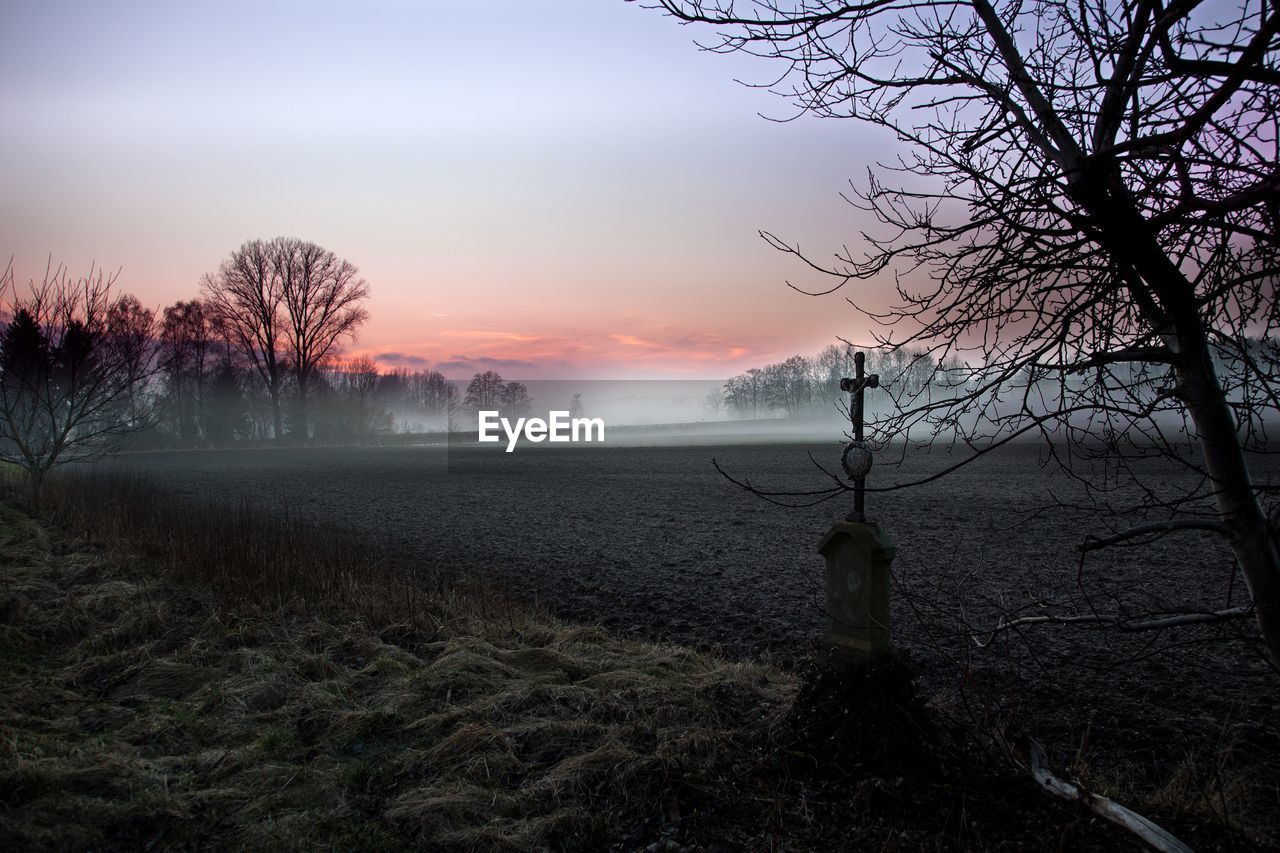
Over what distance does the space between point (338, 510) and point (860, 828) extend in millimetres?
18217

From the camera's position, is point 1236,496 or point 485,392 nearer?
point 1236,496

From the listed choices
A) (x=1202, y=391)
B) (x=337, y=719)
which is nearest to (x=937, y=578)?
(x=1202, y=391)

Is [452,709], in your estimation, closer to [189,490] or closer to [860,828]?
[860,828]

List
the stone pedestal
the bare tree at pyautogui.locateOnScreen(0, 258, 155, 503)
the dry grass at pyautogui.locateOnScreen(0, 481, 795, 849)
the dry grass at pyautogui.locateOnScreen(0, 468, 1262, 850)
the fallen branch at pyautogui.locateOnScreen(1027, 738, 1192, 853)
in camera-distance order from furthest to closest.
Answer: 1. the bare tree at pyautogui.locateOnScreen(0, 258, 155, 503)
2. the stone pedestal
3. the dry grass at pyautogui.locateOnScreen(0, 481, 795, 849)
4. the dry grass at pyautogui.locateOnScreen(0, 468, 1262, 850)
5. the fallen branch at pyautogui.locateOnScreen(1027, 738, 1192, 853)

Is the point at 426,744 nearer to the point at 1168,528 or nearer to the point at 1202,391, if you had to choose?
the point at 1168,528

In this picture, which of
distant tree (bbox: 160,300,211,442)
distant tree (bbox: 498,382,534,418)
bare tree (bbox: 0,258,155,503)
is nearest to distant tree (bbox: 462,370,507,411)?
distant tree (bbox: 498,382,534,418)

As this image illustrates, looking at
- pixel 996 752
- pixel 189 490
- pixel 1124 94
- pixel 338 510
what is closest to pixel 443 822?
pixel 996 752

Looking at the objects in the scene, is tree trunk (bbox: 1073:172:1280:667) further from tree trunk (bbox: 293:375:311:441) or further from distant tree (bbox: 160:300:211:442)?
distant tree (bbox: 160:300:211:442)

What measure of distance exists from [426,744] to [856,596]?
288 centimetres

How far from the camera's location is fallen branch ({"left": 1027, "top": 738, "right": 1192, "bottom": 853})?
2.80 m

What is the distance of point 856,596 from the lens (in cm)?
420

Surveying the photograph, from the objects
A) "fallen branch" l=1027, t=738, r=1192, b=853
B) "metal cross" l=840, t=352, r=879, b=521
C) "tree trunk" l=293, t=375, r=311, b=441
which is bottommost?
"fallen branch" l=1027, t=738, r=1192, b=853

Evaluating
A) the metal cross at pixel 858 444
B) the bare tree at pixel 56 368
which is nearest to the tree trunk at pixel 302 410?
the bare tree at pixel 56 368

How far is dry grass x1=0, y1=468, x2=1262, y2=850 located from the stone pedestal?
35 centimetres
